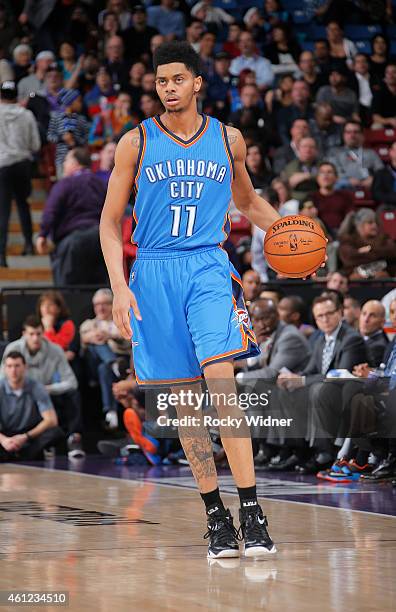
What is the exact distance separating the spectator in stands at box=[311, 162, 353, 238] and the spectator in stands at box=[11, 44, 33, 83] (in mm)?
4442

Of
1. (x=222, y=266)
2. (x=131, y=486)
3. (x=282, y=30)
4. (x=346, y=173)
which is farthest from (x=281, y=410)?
(x=282, y=30)

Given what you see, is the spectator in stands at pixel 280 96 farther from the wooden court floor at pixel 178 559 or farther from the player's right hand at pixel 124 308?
the player's right hand at pixel 124 308

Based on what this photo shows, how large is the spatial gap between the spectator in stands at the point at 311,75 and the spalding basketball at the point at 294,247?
420 inches

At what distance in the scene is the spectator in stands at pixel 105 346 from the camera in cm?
1077

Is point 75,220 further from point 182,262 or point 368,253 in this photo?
point 182,262

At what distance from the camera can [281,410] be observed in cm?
895

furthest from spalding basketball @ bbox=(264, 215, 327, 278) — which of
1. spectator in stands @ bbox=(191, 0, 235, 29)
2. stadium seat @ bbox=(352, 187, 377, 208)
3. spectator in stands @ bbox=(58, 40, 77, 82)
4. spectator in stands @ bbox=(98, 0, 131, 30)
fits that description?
spectator in stands @ bbox=(191, 0, 235, 29)

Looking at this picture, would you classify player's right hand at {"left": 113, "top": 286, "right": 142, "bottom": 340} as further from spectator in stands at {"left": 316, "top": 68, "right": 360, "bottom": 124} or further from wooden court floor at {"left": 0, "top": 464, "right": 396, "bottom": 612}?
spectator in stands at {"left": 316, "top": 68, "right": 360, "bottom": 124}

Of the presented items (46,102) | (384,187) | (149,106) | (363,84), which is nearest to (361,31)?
(363,84)

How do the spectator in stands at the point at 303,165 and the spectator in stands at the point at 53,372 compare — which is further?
the spectator in stands at the point at 303,165

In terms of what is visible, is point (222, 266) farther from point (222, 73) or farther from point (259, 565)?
point (222, 73)

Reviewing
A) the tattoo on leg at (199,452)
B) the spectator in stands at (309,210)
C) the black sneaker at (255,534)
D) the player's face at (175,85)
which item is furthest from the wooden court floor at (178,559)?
the spectator in stands at (309,210)

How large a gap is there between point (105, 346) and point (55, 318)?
499mm

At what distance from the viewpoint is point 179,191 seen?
16.5 ft
